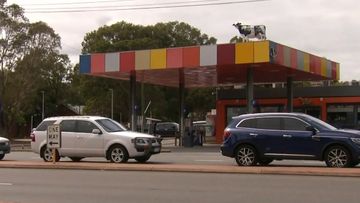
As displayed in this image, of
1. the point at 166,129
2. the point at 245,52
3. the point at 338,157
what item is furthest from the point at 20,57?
the point at 338,157

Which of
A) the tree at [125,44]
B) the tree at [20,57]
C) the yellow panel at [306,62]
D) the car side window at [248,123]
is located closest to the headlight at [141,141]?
the car side window at [248,123]

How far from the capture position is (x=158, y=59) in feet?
116

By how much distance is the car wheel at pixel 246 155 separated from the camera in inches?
762

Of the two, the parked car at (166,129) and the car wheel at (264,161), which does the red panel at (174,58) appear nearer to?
the car wheel at (264,161)

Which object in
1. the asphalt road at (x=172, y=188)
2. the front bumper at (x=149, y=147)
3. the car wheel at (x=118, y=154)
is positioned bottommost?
the asphalt road at (x=172, y=188)

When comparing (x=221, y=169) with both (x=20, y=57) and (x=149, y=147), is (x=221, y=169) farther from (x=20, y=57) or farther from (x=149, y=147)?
(x=20, y=57)

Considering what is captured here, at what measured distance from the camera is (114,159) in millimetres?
21406

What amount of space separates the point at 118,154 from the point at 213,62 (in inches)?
528

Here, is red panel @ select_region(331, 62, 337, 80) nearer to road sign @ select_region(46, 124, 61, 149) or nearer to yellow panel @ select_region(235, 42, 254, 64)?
yellow panel @ select_region(235, 42, 254, 64)

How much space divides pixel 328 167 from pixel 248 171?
261cm

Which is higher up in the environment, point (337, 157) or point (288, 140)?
point (288, 140)

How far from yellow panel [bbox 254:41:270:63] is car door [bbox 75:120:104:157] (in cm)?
1270

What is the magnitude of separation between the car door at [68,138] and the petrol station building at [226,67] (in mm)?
12855

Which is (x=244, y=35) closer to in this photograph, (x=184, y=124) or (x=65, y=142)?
(x=184, y=124)
